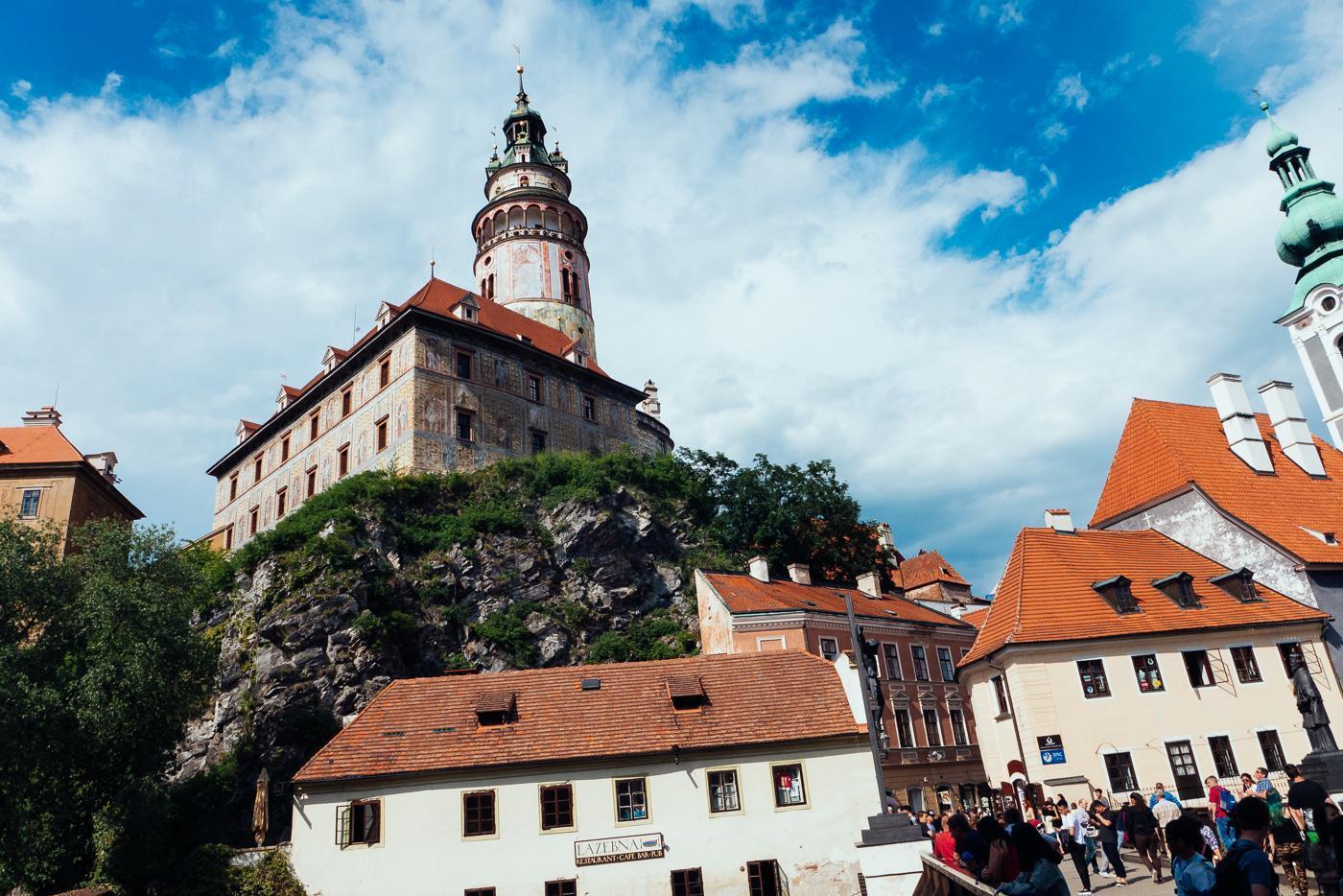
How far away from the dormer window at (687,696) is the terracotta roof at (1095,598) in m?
9.71

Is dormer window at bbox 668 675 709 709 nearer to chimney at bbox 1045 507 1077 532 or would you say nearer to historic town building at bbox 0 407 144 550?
chimney at bbox 1045 507 1077 532

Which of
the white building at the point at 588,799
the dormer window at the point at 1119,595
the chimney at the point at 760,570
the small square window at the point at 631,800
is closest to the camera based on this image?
the white building at the point at 588,799

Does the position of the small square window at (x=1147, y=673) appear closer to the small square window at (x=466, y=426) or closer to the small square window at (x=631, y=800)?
the small square window at (x=631, y=800)

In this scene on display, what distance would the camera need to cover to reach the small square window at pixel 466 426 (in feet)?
157

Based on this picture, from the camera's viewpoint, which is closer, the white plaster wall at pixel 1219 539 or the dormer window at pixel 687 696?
the dormer window at pixel 687 696

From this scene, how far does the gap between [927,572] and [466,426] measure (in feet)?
104

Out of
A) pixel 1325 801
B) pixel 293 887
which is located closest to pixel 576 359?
pixel 293 887

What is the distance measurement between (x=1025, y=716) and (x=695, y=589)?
1864 cm

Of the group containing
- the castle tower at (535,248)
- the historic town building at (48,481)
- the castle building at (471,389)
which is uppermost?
the castle tower at (535,248)

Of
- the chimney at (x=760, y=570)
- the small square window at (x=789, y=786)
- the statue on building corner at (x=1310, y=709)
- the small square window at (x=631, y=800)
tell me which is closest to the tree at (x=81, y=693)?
the small square window at (x=631, y=800)

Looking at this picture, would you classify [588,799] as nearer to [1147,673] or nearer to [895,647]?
[1147,673]

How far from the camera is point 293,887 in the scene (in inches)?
856

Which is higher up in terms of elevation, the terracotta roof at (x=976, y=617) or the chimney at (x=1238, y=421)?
the chimney at (x=1238, y=421)

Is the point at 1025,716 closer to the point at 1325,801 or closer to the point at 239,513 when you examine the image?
the point at 1325,801
